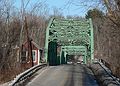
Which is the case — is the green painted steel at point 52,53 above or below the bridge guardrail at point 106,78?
above

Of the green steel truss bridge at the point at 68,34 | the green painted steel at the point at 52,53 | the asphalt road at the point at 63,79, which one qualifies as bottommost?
the asphalt road at the point at 63,79

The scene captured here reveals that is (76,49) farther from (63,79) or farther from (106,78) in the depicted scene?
(106,78)

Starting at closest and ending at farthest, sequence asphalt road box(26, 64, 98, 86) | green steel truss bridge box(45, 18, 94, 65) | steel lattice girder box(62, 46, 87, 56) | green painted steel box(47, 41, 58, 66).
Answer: asphalt road box(26, 64, 98, 86)
green painted steel box(47, 41, 58, 66)
green steel truss bridge box(45, 18, 94, 65)
steel lattice girder box(62, 46, 87, 56)

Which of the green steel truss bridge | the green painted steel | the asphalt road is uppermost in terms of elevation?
the green steel truss bridge

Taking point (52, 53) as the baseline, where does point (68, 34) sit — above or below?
above

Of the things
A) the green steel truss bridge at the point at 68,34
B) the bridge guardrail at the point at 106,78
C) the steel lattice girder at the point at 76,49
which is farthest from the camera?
the steel lattice girder at the point at 76,49

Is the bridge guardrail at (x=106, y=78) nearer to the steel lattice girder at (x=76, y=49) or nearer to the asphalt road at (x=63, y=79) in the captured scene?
the asphalt road at (x=63, y=79)

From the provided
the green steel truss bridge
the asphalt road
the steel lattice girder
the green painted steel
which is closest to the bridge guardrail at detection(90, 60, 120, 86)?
the asphalt road

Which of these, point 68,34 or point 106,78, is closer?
point 106,78

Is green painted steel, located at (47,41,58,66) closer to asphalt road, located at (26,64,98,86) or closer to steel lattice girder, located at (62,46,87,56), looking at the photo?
steel lattice girder, located at (62,46,87,56)

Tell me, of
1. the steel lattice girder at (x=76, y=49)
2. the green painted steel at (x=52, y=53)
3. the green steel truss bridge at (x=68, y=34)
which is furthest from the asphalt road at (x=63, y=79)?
the steel lattice girder at (x=76, y=49)

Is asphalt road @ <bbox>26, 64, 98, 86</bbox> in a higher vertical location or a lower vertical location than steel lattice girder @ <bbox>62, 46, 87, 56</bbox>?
lower

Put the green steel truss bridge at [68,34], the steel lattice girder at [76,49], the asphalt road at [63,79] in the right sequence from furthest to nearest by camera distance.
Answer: the steel lattice girder at [76,49], the green steel truss bridge at [68,34], the asphalt road at [63,79]

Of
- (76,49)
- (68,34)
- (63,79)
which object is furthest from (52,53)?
(63,79)
